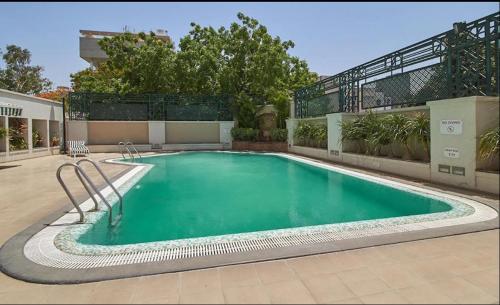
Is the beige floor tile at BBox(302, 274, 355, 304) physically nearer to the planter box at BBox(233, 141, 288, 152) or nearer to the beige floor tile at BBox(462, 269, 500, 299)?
the beige floor tile at BBox(462, 269, 500, 299)

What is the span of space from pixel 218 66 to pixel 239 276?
19489 millimetres

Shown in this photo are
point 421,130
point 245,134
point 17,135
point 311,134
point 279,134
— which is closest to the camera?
point 421,130

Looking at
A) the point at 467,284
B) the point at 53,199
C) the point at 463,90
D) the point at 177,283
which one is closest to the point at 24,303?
the point at 177,283

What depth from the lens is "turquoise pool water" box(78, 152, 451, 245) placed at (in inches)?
187

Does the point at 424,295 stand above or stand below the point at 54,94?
below

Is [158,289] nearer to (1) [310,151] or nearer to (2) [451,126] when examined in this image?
(2) [451,126]

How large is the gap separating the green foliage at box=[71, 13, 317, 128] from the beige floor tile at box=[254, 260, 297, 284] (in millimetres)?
16454

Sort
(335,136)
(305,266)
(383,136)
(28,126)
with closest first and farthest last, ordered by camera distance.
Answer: (305,266) < (383,136) < (335,136) < (28,126)

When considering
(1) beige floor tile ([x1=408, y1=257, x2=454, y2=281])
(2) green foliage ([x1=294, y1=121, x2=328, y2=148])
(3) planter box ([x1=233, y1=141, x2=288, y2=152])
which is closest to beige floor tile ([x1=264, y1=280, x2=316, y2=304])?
(1) beige floor tile ([x1=408, y1=257, x2=454, y2=281])

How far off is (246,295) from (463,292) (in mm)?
1601

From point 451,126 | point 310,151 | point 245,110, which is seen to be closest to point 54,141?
point 245,110

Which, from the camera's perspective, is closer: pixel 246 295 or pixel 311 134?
pixel 246 295

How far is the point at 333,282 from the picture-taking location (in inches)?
101

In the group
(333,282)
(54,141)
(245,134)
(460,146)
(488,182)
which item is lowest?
(333,282)
